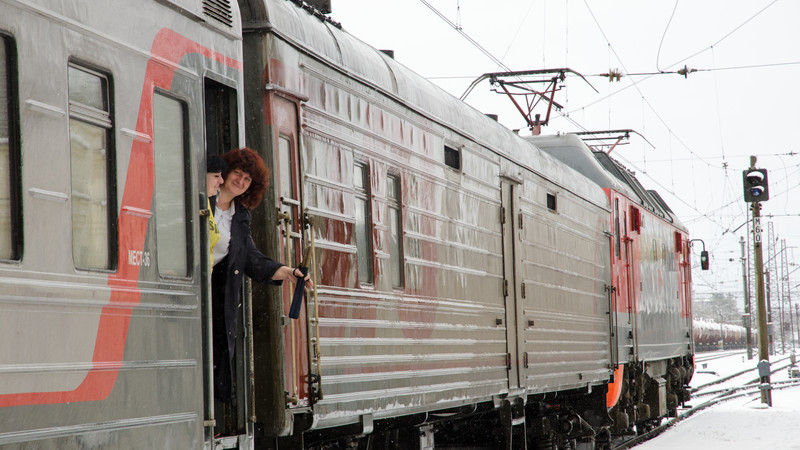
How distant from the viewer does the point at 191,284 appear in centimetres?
467

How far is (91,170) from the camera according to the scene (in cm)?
403

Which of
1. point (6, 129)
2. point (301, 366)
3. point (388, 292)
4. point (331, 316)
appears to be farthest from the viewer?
point (388, 292)

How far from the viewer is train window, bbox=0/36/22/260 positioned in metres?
3.53

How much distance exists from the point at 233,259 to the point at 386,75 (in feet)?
8.63

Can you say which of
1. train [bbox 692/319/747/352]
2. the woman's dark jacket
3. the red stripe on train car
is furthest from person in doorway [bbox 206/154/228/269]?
train [bbox 692/319/747/352]

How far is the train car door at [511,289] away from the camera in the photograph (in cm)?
968

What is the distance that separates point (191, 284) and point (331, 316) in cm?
154

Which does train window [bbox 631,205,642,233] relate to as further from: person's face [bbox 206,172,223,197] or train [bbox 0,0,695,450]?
person's face [bbox 206,172,223,197]

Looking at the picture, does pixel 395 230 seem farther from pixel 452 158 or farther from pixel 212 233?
pixel 212 233

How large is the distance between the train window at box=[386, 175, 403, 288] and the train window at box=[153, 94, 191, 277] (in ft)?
8.38

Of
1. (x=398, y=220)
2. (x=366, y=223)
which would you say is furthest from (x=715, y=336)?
(x=366, y=223)

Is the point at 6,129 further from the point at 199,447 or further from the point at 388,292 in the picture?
the point at 388,292

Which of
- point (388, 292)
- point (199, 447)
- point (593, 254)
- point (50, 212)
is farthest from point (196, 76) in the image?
point (593, 254)

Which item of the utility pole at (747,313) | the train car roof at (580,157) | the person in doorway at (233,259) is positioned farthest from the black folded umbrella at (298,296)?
the utility pole at (747,313)
